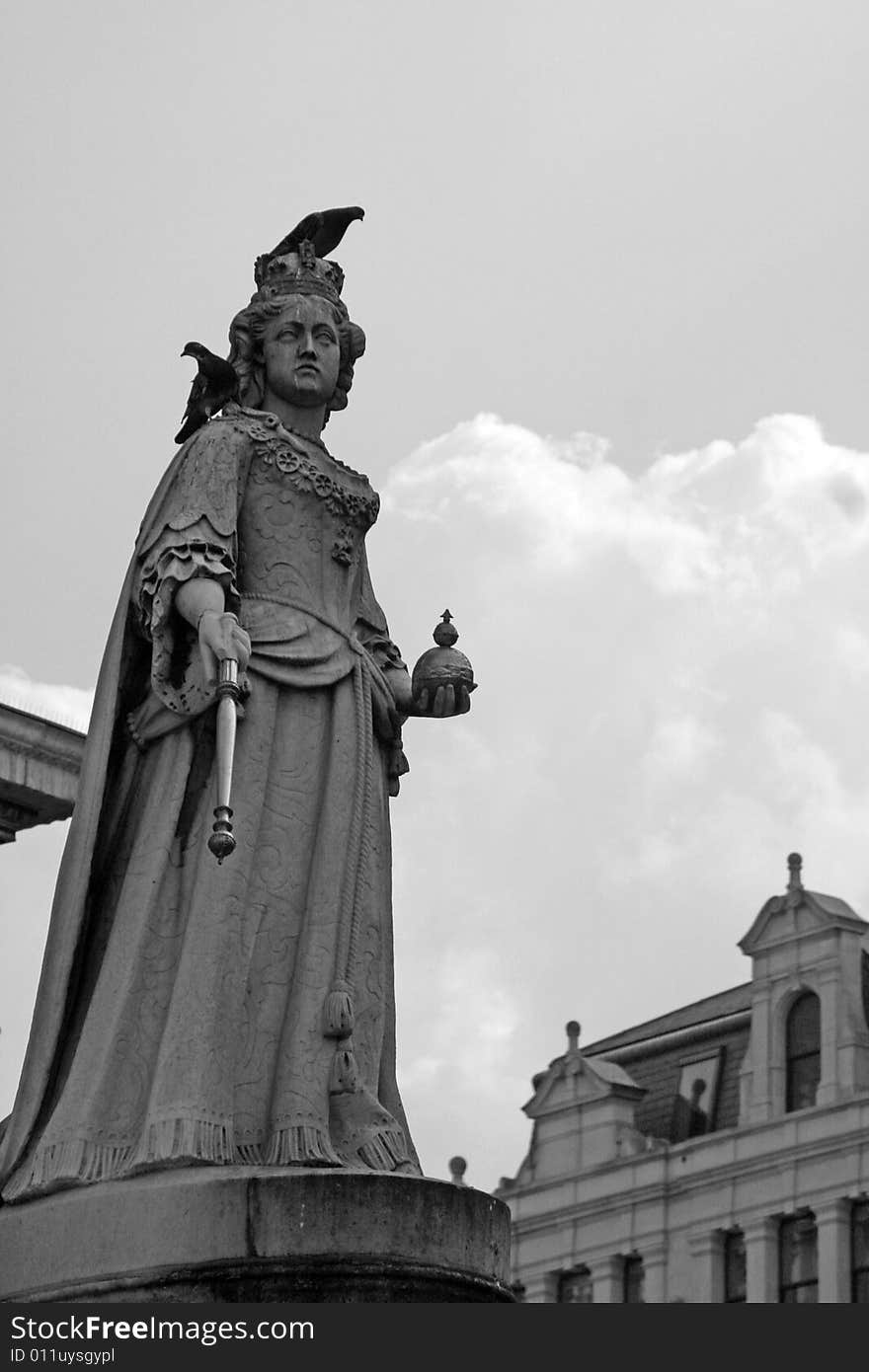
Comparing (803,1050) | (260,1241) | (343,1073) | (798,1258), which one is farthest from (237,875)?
(803,1050)

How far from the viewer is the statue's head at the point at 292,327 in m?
12.4

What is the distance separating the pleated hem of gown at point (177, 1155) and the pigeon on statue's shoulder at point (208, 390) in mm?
3155

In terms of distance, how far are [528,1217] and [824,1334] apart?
46004mm

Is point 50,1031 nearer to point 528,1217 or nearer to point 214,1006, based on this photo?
point 214,1006

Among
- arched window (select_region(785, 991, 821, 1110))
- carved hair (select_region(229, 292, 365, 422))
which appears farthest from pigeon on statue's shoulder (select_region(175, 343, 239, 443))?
arched window (select_region(785, 991, 821, 1110))

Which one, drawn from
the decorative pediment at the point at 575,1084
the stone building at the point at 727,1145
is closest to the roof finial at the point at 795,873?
the stone building at the point at 727,1145

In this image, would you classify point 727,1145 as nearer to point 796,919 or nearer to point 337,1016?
point 796,919

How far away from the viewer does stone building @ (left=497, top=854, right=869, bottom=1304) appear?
164 feet

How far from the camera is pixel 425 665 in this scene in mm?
12008

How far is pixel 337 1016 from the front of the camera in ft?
36.5

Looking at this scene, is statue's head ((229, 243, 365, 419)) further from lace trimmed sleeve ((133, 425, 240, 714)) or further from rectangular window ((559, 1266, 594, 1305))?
rectangular window ((559, 1266, 594, 1305))

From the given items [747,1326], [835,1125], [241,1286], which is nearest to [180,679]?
[241,1286]

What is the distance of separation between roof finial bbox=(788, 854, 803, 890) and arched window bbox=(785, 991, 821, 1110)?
1.93 metres

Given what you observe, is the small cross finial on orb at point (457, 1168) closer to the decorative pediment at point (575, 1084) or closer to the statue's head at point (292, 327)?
the decorative pediment at point (575, 1084)
